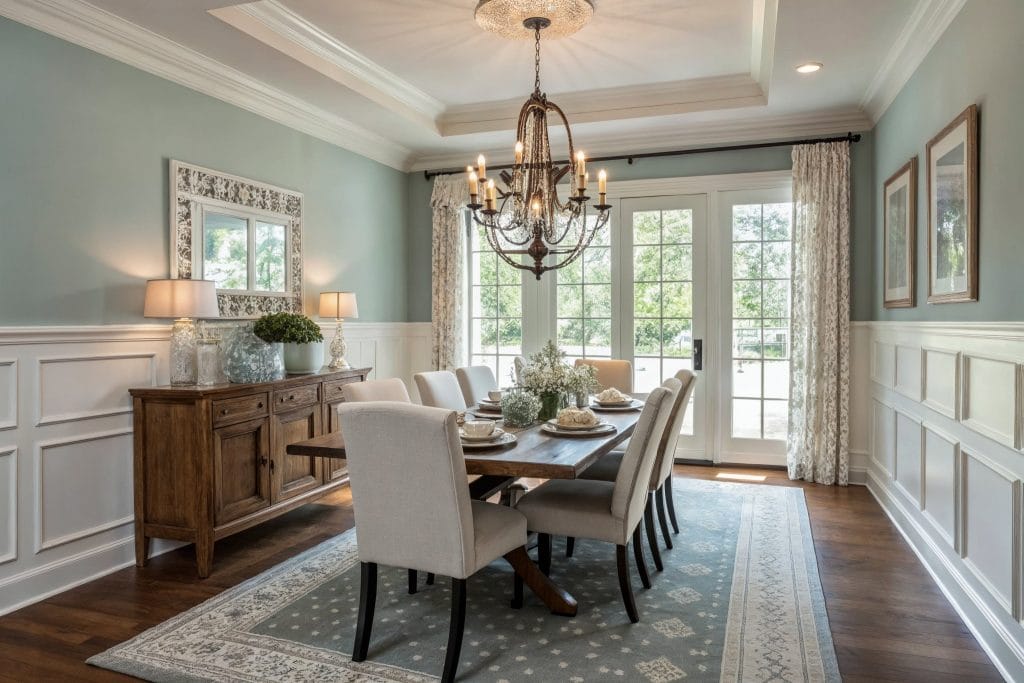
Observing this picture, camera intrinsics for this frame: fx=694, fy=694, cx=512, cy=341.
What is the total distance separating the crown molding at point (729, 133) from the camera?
17.3ft

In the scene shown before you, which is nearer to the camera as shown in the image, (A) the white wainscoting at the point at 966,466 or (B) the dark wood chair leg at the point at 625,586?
(A) the white wainscoting at the point at 966,466

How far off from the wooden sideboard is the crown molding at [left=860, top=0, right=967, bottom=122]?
390cm

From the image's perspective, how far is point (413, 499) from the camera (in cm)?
239

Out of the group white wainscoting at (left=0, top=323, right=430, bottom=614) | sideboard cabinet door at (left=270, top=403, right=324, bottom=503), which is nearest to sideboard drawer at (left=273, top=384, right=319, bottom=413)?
sideboard cabinet door at (left=270, top=403, right=324, bottom=503)

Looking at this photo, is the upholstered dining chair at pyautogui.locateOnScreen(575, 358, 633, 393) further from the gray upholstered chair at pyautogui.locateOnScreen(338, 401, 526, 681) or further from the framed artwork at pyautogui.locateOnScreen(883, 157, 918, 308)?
the gray upholstered chair at pyautogui.locateOnScreen(338, 401, 526, 681)

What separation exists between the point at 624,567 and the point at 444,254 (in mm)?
4078

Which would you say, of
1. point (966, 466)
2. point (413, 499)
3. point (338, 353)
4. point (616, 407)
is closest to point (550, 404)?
point (616, 407)

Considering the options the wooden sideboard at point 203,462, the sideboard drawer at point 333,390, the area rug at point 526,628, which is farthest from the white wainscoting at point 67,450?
the sideboard drawer at point 333,390

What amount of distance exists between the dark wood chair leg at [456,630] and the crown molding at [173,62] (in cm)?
313

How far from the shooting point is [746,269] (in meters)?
5.66

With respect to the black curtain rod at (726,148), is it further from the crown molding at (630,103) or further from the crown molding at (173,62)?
the crown molding at (173,62)

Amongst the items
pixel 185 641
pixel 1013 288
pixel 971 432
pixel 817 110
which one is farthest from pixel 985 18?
pixel 185 641

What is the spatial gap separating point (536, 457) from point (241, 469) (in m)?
1.93

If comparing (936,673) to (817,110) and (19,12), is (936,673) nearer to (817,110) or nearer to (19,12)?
(817,110)
